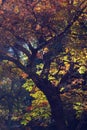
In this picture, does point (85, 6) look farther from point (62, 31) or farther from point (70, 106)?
point (70, 106)

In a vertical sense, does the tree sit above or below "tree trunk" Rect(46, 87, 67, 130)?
above

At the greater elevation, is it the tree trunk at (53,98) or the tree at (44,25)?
the tree at (44,25)

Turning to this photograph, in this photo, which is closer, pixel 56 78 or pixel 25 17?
pixel 25 17

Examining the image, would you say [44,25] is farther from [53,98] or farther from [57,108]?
[57,108]

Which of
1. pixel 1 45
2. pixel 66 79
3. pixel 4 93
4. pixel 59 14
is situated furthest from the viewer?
pixel 4 93

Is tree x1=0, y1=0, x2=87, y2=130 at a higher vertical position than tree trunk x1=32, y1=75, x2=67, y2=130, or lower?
higher

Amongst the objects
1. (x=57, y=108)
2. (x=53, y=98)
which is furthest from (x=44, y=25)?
(x=57, y=108)

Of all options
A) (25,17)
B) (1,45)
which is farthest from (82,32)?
(1,45)

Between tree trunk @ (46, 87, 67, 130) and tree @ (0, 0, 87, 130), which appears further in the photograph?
tree trunk @ (46, 87, 67, 130)

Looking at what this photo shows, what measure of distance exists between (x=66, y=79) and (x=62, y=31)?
2.83 metres

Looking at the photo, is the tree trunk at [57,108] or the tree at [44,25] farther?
the tree trunk at [57,108]

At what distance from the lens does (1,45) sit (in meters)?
12.0

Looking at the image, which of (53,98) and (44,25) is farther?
(53,98)

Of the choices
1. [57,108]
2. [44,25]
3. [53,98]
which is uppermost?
[44,25]
